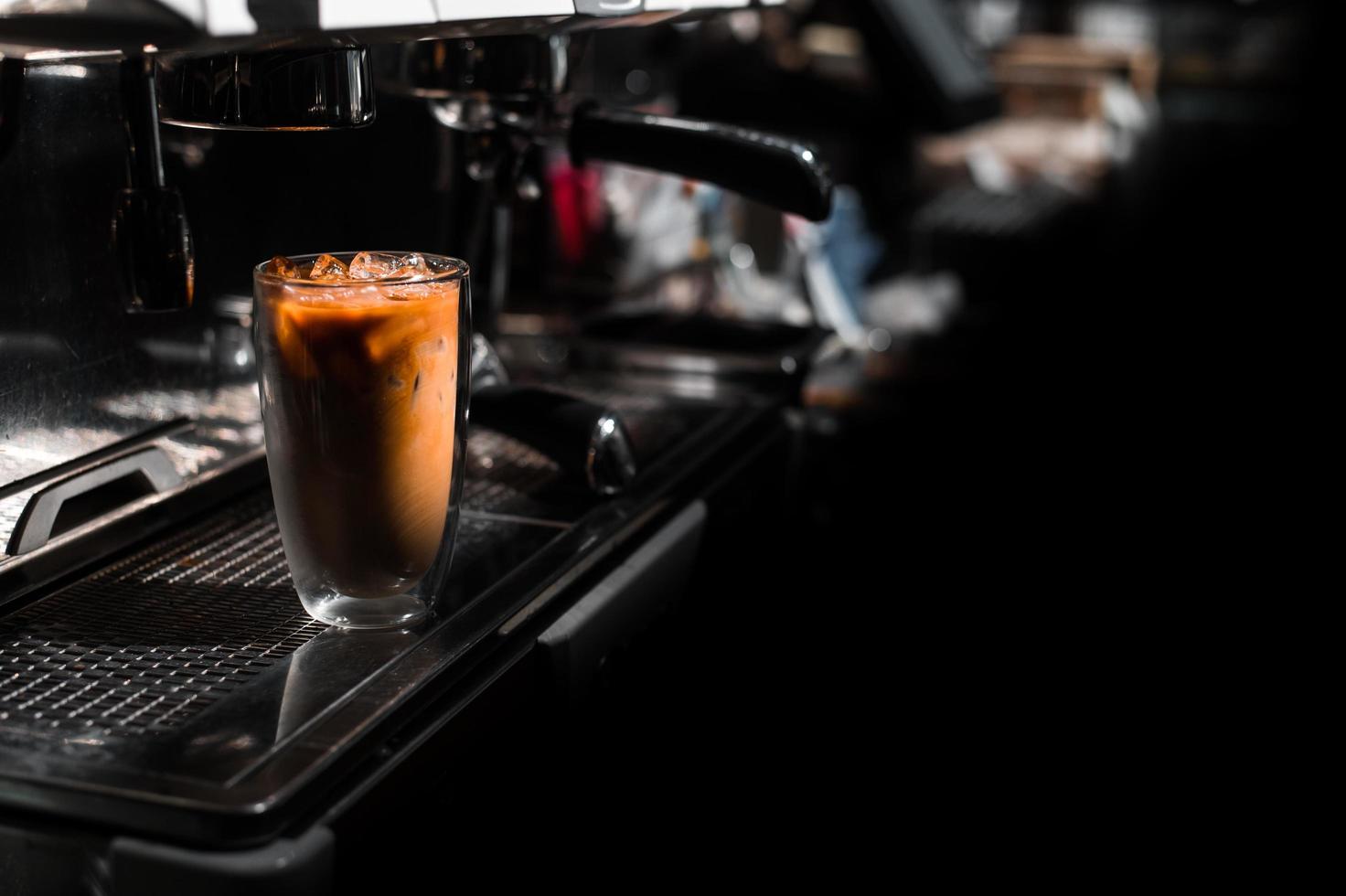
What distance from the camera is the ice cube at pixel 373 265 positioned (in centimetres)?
76

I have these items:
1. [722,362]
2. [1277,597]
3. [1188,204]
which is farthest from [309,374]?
[1188,204]

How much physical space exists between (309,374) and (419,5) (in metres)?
0.20

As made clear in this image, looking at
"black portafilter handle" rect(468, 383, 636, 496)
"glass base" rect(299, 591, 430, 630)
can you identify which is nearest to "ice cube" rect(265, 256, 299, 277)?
"glass base" rect(299, 591, 430, 630)

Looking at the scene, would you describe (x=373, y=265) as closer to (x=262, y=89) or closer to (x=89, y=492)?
(x=262, y=89)

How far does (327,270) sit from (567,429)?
0.31 meters

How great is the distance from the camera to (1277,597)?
8.40ft

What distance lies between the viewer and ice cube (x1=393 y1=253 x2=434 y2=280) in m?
0.77

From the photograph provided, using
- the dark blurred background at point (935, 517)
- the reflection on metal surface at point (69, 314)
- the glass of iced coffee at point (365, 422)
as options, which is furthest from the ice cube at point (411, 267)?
the dark blurred background at point (935, 517)

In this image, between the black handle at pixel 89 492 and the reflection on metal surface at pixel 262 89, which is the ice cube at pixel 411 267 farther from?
the black handle at pixel 89 492

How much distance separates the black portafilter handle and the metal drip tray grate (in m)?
0.22

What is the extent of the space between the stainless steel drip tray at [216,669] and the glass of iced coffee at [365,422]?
0.03m

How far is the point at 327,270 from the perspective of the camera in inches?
29.9

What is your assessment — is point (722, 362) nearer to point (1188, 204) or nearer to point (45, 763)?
point (45, 763)

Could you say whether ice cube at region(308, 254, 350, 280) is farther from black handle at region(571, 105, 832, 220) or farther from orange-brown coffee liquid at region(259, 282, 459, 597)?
black handle at region(571, 105, 832, 220)
